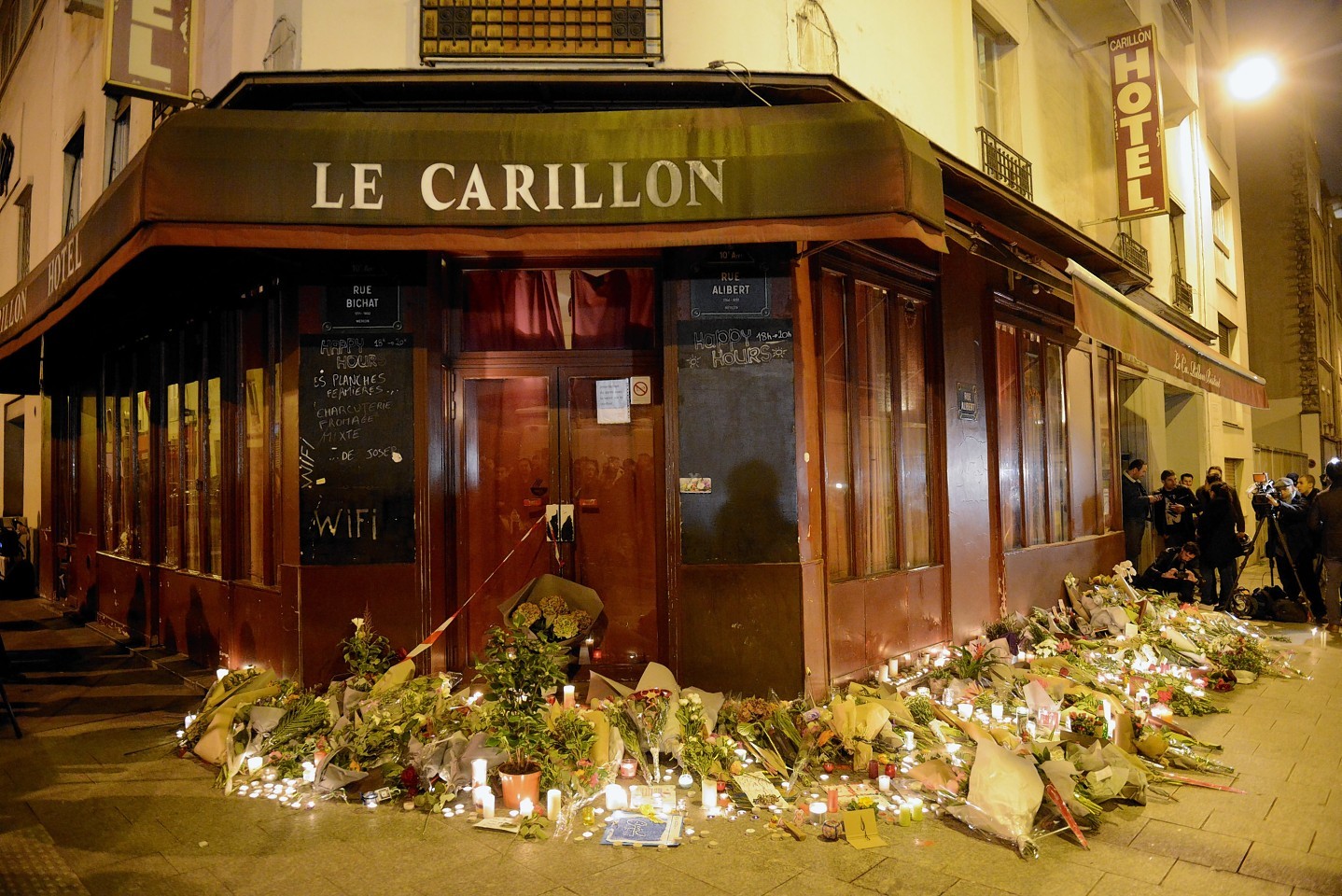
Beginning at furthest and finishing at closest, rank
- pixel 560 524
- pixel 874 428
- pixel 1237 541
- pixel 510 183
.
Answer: pixel 1237 541 → pixel 874 428 → pixel 560 524 → pixel 510 183

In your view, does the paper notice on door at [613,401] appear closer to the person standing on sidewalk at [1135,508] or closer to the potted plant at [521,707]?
the potted plant at [521,707]

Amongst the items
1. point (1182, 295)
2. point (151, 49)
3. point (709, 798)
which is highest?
point (151, 49)

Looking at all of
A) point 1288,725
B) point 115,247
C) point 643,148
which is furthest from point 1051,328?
point 115,247

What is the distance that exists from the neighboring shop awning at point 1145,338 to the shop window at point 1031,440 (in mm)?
1215

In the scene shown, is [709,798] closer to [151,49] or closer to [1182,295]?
[151,49]

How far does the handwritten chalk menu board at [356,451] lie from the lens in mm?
5836

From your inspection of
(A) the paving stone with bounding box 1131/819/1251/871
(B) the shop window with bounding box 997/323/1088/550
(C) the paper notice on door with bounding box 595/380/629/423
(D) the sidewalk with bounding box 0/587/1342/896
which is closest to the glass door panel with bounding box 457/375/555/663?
(C) the paper notice on door with bounding box 595/380/629/423

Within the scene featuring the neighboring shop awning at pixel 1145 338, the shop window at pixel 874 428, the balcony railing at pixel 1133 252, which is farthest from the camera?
the balcony railing at pixel 1133 252

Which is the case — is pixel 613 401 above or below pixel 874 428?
above

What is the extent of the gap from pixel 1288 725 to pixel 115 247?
8753mm

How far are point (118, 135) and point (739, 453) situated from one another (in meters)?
9.63

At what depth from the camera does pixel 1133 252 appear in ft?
38.8

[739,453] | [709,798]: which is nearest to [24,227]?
[739,453]

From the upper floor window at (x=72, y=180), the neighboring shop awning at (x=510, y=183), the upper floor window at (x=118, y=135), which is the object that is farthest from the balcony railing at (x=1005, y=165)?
the upper floor window at (x=72, y=180)
